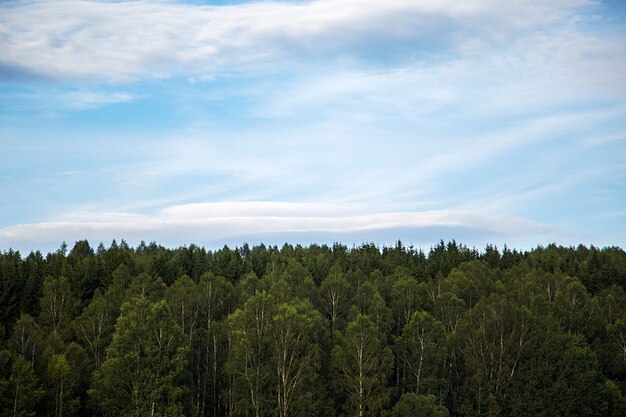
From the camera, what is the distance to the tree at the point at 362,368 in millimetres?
87688

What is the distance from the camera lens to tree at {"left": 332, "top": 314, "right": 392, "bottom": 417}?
87688 millimetres

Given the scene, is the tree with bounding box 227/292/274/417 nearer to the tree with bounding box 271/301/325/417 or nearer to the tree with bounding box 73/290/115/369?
the tree with bounding box 271/301/325/417

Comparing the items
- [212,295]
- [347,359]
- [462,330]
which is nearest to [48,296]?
[212,295]

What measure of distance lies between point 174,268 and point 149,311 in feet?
238

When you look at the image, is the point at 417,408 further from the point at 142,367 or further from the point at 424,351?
the point at 142,367

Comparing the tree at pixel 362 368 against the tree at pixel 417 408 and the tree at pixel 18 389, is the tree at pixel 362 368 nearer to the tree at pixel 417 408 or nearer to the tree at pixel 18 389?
the tree at pixel 417 408

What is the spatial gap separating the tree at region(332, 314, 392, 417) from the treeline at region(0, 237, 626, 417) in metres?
0.19

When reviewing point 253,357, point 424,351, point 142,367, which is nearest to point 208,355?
point 253,357

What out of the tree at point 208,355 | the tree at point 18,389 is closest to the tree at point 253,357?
the tree at point 208,355

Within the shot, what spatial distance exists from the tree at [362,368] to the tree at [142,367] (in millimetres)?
21116

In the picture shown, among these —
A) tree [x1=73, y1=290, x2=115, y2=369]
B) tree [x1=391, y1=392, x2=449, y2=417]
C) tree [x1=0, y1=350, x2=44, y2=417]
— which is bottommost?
tree [x1=391, y1=392, x2=449, y2=417]

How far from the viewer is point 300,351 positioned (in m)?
88.5

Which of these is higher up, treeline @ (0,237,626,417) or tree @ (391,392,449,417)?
treeline @ (0,237,626,417)

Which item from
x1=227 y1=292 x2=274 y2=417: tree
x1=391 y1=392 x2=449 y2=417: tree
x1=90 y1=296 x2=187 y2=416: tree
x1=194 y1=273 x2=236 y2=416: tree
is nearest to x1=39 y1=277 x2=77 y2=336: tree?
x1=194 y1=273 x2=236 y2=416: tree
